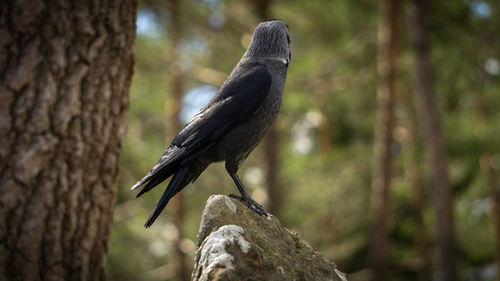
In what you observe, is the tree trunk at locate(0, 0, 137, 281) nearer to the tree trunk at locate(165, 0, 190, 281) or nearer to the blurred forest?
the blurred forest

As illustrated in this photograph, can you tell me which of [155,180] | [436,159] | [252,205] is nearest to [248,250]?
[252,205]

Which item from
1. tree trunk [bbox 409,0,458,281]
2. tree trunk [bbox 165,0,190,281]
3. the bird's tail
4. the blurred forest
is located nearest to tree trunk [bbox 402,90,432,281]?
the blurred forest

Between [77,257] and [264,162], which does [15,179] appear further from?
[264,162]

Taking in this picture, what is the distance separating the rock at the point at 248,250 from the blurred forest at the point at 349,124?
5460mm

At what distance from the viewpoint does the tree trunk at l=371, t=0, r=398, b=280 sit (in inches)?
332

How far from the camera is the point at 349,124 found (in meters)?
10.7

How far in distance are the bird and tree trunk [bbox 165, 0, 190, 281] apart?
676 centimetres

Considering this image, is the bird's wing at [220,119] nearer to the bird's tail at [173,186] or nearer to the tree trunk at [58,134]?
the bird's tail at [173,186]

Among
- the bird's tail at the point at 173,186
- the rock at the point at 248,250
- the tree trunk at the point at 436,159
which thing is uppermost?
the tree trunk at the point at 436,159

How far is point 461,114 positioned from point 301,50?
12.7 feet

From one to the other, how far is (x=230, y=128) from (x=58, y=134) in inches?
39.7

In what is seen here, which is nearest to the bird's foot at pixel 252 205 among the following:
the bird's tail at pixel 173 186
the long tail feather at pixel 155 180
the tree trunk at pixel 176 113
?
the bird's tail at pixel 173 186

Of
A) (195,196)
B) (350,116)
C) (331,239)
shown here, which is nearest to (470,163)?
(350,116)

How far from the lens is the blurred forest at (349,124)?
8.65 m
